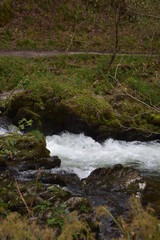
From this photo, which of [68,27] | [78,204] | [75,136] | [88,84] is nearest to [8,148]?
[78,204]

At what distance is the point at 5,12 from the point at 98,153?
1256 cm

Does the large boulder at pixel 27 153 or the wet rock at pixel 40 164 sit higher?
the large boulder at pixel 27 153

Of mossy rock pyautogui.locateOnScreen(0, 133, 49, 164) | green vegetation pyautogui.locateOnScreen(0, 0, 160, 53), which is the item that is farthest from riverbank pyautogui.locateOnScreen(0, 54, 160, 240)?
green vegetation pyautogui.locateOnScreen(0, 0, 160, 53)

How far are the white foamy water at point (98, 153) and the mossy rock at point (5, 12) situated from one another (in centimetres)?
1071

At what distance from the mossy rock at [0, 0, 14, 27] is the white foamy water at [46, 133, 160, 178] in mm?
10713

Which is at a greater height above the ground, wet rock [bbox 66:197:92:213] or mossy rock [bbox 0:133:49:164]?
wet rock [bbox 66:197:92:213]

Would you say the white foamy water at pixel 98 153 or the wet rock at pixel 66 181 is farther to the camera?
the white foamy water at pixel 98 153

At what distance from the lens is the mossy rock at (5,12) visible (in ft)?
60.6

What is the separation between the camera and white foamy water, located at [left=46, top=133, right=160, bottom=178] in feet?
27.9

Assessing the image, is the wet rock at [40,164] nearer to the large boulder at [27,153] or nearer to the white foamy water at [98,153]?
the large boulder at [27,153]

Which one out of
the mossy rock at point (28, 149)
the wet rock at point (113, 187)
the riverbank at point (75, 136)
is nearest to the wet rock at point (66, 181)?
the riverbank at point (75, 136)

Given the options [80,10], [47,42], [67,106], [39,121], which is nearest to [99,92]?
[67,106]

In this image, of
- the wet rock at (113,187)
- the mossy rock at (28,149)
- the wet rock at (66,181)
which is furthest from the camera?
the mossy rock at (28,149)

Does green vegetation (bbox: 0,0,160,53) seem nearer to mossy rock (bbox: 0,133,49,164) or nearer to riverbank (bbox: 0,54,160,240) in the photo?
riverbank (bbox: 0,54,160,240)
